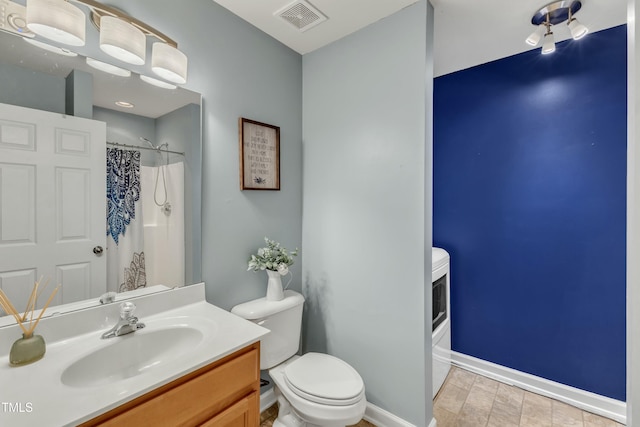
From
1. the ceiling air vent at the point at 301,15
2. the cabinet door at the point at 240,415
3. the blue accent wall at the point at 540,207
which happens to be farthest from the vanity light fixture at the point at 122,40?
the blue accent wall at the point at 540,207

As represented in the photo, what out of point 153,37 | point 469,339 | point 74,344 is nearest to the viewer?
point 74,344

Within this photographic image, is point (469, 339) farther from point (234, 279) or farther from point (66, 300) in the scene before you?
point (66, 300)

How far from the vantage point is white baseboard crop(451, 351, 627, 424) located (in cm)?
175

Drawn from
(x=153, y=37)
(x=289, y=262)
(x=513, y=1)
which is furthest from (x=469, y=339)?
(x=153, y=37)

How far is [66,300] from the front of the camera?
1.09m

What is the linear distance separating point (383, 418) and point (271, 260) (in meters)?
1.14

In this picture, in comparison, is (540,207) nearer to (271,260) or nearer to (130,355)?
(271,260)

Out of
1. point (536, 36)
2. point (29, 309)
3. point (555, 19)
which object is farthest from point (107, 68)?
point (555, 19)

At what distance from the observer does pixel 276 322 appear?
161 cm

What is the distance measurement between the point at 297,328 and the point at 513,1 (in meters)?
2.20

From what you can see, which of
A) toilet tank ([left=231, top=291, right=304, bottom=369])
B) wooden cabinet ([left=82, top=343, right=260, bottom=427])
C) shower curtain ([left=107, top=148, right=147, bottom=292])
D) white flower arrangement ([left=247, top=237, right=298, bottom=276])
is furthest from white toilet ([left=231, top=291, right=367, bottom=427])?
shower curtain ([left=107, top=148, right=147, bottom=292])

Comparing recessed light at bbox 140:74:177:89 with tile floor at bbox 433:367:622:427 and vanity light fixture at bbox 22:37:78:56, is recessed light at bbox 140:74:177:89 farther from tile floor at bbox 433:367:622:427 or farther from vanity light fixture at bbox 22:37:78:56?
tile floor at bbox 433:367:622:427

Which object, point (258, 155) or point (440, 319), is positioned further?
point (440, 319)

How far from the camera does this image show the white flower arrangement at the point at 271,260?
1656 millimetres
